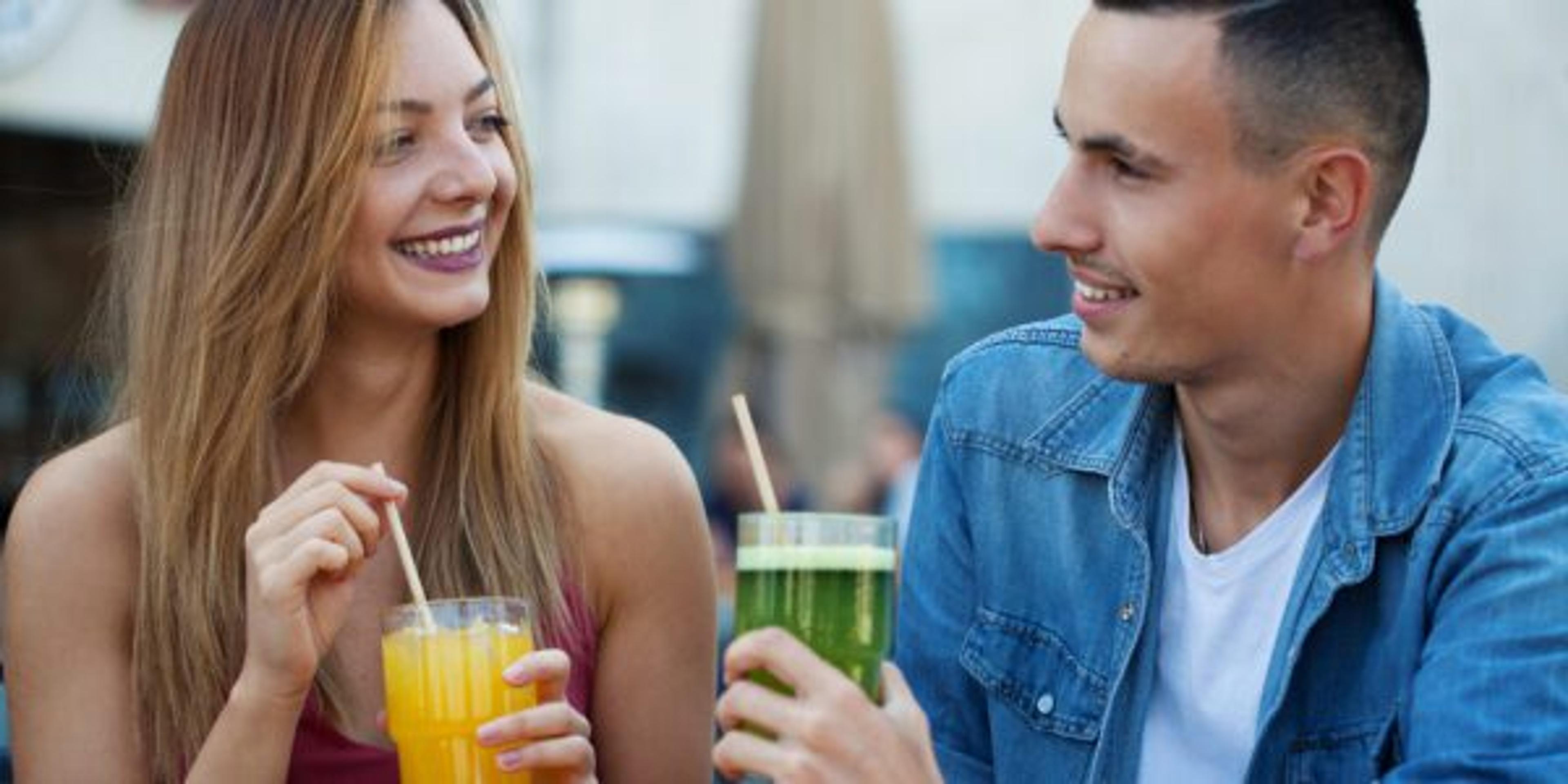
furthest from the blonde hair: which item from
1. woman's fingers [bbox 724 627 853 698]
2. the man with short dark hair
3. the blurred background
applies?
the blurred background

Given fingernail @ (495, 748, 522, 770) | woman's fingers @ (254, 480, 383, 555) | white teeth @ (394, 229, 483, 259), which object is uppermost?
white teeth @ (394, 229, 483, 259)

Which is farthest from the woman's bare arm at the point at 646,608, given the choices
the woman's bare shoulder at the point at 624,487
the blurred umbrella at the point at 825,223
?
the blurred umbrella at the point at 825,223

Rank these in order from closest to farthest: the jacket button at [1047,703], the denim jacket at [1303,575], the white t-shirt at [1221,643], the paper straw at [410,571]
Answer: the denim jacket at [1303,575]
the paper straw at [410,571]
the white t-shirt at [1221,643]
the jacket button at [1047,703]

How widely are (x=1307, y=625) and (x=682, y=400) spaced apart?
8.17 meters

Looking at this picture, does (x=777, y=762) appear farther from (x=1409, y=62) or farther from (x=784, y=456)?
(x=784, y=456)

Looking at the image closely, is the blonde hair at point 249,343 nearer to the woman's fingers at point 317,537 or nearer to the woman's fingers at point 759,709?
the woman's fingers at point 317,537

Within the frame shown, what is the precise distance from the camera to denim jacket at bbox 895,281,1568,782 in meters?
2.13

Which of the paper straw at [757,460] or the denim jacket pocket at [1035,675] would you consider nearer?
the paper straw at [757,460]

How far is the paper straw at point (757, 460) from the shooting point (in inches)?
77.4

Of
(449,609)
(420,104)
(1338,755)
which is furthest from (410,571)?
(1338,755)

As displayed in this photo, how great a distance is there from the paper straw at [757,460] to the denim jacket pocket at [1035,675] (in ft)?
2.02

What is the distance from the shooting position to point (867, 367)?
333 inches

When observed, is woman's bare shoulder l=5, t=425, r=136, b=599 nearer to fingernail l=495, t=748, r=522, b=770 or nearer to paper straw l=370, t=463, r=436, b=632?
paper straw l=370, t=463, r=436, b=632

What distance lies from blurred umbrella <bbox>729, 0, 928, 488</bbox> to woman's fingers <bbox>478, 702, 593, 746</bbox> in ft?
19.5
